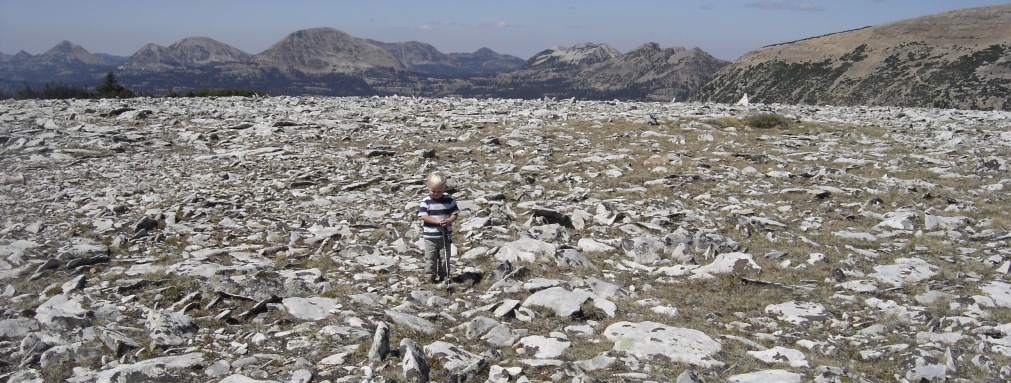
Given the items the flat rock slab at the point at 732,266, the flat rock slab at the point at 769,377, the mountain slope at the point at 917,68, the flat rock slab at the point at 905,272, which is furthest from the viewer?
the mountain slope at the point at 917,68

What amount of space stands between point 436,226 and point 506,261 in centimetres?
142

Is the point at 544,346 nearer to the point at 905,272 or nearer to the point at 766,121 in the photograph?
the point at 905,272

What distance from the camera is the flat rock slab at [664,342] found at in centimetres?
635

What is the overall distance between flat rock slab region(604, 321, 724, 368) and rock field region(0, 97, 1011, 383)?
3cm

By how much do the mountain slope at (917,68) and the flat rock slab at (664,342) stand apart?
5671 inches

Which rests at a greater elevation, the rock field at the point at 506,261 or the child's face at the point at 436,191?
the child's face at the point at 436,191

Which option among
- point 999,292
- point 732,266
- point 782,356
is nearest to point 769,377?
point 782,356

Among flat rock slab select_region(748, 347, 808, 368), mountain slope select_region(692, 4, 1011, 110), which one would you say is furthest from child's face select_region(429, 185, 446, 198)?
mountain slope select_region(692, 4, 1011, 110)

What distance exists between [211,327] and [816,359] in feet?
22.5

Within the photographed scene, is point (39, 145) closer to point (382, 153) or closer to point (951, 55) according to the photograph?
point (382, 153)

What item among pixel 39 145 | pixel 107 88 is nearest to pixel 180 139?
pixel 39 145

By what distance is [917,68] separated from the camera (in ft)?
513

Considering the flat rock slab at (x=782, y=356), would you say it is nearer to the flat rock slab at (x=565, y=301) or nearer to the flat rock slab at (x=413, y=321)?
the flat rock slab at (x=565, y=301)

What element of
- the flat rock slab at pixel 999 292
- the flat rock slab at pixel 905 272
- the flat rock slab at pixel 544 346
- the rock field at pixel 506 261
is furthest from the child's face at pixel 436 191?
Answer: the flat rock slab at pixel 999 292
